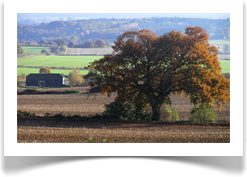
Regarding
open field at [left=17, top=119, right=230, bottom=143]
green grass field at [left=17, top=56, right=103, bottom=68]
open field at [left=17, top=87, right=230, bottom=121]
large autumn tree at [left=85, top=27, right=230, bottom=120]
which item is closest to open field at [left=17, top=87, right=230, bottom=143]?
open field at [left=17, top=119, right=230, bottom=143]

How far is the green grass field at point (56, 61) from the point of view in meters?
51.4

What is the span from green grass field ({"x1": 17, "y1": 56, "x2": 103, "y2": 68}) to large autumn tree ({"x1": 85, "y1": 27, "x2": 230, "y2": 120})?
3496 centimetres

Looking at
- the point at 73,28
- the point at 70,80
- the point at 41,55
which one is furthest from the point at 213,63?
the point at 41,55

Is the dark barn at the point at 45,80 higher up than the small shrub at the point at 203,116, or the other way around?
the dark barn at the point at 45,80

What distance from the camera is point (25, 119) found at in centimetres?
1655

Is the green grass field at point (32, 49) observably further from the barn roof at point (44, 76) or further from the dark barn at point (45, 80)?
the dark barn at point (45, 80)

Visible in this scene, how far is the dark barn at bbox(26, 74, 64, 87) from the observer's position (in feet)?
143

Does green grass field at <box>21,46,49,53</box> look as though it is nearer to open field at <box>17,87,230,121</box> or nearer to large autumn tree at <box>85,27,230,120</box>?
open field at <box>17,87,230,121</box>

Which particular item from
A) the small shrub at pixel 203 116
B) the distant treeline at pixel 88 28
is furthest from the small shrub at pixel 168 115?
the distant treeline at pixel 88 28

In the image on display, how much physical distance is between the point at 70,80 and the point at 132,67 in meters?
30.6

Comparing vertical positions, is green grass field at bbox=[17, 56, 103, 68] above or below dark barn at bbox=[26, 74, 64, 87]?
above

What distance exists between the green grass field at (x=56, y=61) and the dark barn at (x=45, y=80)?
22.1 ft

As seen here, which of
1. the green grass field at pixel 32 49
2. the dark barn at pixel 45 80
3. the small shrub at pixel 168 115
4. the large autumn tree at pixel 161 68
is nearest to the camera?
the large autumn tree at pixel 161 68

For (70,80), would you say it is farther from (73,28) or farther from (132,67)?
A: (132,67)
